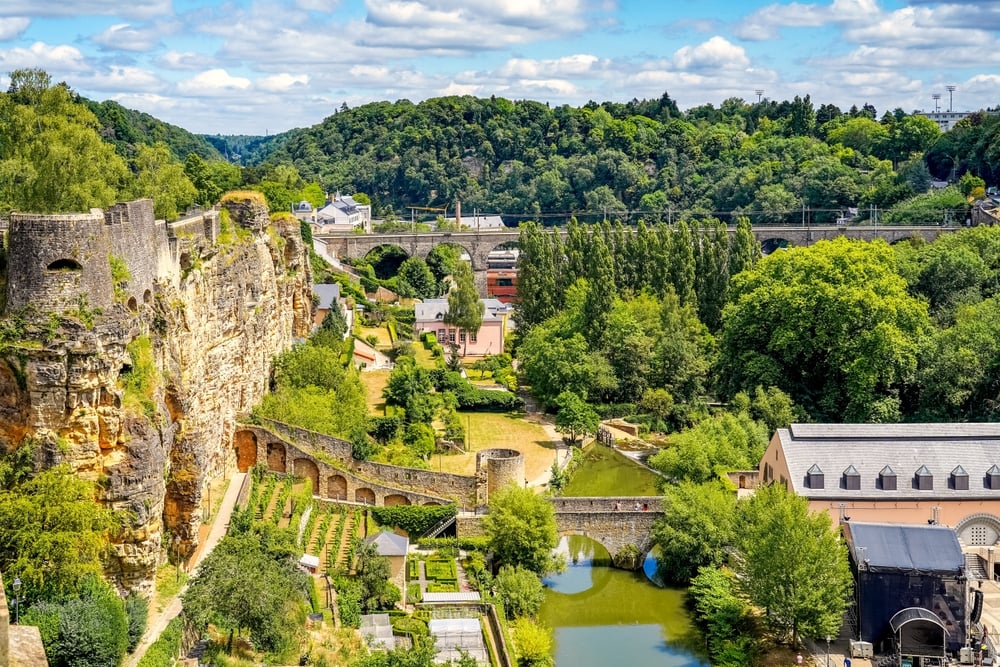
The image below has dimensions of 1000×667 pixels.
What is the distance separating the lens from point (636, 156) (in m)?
129

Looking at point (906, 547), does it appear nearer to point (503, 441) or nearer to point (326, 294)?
point (503, 441)

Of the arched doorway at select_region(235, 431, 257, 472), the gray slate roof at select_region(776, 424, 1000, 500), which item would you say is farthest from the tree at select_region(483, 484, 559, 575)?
the arched doorway at select_region(235, 431, 257, 472)

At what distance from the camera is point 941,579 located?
35656mm

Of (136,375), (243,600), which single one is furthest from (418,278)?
(243,600)

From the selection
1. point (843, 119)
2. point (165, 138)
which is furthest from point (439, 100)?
point (843, 119)

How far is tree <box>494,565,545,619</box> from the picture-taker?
39.3m

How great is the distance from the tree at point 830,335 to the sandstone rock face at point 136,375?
22927 mm

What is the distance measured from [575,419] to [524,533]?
17222 mm

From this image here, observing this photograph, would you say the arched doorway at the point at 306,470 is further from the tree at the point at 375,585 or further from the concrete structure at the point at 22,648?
the concrete structure at the point at 22,648

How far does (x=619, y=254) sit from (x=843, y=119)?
63.9 metres

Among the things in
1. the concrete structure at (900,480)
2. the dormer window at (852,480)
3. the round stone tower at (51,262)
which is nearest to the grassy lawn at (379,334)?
the concrete structure at (900,480)

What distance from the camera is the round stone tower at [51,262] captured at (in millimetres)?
29797

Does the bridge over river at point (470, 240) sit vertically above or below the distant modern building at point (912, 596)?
above

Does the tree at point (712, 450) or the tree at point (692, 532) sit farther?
the tree at point (712, 450)
